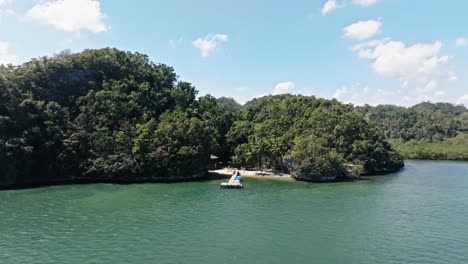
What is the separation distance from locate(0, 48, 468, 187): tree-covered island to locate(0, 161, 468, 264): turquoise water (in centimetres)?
701

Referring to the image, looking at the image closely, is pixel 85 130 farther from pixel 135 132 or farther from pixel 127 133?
pixel 135 132

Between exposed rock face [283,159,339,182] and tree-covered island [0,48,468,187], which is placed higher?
tree-covered island [0,48,468,187]

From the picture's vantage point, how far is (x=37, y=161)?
60594 millimetres

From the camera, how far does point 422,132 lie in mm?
144500

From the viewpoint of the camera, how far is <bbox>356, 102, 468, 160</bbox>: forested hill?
4872 inches

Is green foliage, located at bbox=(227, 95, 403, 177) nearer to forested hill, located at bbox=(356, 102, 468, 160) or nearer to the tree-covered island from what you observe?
the tree-covered island

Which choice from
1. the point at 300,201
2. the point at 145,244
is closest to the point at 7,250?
the point at 145,244

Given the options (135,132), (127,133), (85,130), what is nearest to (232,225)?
(135,132)

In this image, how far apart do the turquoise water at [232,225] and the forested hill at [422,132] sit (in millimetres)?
74612

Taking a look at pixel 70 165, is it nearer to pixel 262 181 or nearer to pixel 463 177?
pixel 262 181

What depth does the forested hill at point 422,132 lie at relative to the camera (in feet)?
406

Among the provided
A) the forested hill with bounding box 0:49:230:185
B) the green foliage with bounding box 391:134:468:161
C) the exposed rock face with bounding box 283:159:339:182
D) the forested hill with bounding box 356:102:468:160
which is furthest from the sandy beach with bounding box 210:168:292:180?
the green foliage with bounding box 391:134:468:161

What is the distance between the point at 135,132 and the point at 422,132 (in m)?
116

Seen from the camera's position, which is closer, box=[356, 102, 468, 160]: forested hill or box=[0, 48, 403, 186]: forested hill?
box=[0, 48, 403, 186]: forested hill
